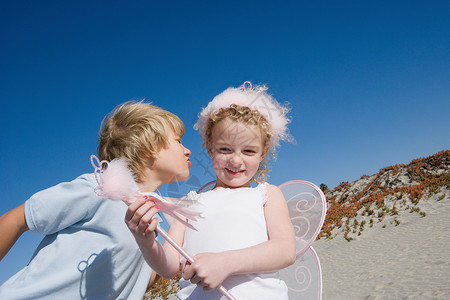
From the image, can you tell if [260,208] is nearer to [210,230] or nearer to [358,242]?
[210,230]

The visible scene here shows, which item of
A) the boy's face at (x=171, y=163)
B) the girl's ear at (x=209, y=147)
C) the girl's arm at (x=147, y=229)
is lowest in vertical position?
the girl's arm at (x=147, y=229)

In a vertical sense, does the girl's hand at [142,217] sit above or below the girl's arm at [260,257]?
above

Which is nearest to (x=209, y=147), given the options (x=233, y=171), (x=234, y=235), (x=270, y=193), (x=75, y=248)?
(x=233, y=171)

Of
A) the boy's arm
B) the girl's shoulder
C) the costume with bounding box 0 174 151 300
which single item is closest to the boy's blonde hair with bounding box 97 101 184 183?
the costume with bounding box 0 174 151 300

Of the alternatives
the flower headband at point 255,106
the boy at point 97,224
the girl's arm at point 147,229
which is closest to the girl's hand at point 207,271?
the girl's arm at point 147,229

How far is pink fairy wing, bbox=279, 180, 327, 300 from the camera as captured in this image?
70.5 inches

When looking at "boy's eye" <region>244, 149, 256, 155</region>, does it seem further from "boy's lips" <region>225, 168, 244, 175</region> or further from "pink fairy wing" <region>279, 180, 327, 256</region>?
"pink fairy wing" <region>279, 180, 327, 256</region>

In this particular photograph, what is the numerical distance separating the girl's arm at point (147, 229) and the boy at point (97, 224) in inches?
34.4

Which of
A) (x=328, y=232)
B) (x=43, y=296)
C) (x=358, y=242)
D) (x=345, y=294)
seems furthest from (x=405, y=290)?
(x=43, y=296)

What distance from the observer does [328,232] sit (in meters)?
14.8

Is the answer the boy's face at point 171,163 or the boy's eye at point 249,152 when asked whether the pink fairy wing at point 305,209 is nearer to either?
the boy's eye at point 249,152

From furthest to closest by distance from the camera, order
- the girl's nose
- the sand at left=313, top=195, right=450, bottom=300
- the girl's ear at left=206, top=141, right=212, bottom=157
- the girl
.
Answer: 1. the sand at left=313, top=195, right=450, bottom=300
2. the girl's ear at left=206, top=141, right=212, bottom=157
3. the girl's nose
4. the girl

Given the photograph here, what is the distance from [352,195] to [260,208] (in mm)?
18381

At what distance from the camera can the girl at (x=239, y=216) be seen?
130cm
